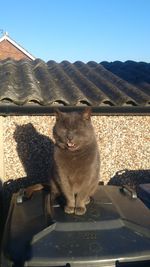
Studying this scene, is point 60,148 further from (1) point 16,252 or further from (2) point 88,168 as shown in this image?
(1) point 16,252

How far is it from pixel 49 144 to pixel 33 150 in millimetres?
205

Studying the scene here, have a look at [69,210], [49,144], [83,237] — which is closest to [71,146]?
[69,210]

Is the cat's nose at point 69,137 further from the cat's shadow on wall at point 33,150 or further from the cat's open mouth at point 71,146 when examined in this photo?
the cat's shadow on wall at point 33,150

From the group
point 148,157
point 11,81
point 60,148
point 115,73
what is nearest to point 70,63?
point 115,73

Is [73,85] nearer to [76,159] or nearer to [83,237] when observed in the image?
[76,159]

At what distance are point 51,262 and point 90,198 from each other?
108 cm

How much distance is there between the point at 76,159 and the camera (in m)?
3.13

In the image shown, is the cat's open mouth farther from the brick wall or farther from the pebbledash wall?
the brick wall

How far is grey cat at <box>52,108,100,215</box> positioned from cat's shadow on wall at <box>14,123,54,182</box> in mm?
1185

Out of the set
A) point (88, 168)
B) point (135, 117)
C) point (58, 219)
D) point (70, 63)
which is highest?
point (70, 63)

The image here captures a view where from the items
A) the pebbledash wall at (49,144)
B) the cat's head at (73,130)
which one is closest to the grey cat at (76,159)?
the cat's head at (73,130)

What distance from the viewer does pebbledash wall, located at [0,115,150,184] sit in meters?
4.34

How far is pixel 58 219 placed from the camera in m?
2.63

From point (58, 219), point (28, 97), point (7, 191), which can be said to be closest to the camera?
point (58, 219)
